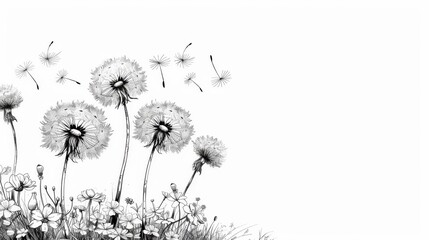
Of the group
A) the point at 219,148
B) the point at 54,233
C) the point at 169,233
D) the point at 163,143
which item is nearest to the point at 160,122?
the point at 163,143

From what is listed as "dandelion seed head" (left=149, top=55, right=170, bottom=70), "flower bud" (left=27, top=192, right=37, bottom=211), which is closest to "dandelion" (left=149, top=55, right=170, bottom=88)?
"dandelion seed head" (left=149, top=55, right=170, bottom=70)

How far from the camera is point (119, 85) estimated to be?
3.55 m

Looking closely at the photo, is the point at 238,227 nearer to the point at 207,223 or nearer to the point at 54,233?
the point at 207,223

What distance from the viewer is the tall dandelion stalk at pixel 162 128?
11.5 feet

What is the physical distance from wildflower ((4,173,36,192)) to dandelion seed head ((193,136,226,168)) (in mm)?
994

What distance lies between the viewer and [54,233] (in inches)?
138

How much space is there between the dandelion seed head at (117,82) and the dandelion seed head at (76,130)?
0.15 metres

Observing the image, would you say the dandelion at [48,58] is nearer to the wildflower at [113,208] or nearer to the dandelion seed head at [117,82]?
the dandelion seed head at [117,82]

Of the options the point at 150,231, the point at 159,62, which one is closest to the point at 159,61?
the point at 159,62

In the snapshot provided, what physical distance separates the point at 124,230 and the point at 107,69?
1.00m

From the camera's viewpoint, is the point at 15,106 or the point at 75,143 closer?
the point at 75,143

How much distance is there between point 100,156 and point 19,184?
0.49 m

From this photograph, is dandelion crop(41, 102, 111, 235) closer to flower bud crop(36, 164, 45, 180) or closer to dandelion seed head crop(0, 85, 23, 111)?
flower bud crop(36, 164, 45, 180)

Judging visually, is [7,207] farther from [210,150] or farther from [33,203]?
[210,150]
